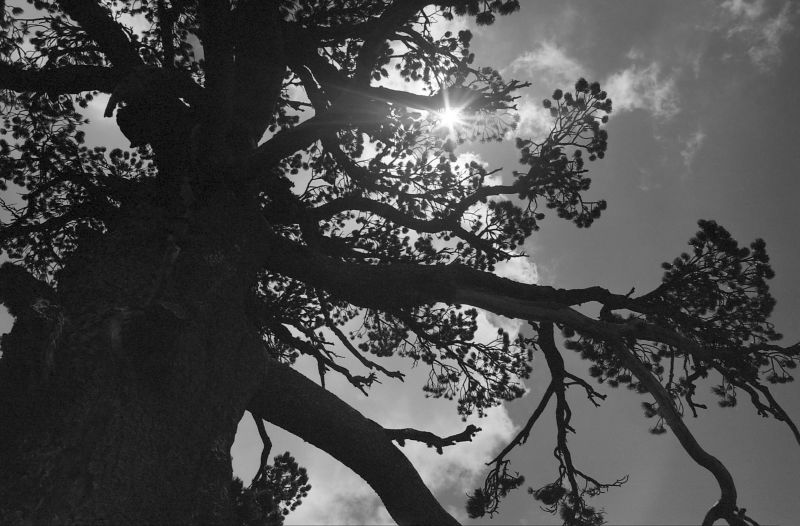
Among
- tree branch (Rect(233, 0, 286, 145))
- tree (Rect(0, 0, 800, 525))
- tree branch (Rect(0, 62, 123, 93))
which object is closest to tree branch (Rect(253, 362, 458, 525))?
tree (Rect(0, 0, 800, 525))

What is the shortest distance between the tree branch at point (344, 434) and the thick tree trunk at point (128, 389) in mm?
378

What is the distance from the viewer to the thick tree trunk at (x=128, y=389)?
127 inches

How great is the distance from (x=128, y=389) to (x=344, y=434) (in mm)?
1951

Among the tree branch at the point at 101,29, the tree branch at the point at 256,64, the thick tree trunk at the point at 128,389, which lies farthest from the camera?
the tree branch at the point at 256,64

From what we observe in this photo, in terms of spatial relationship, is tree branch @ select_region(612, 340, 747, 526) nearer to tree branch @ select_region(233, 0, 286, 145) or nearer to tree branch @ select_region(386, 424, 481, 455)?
tree branch @ select_region(386, 424, 481, 455)

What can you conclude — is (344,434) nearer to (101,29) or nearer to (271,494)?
(271,494)

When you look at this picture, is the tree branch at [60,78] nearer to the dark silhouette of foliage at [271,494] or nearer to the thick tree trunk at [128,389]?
the thick tree trunk at [128,389]

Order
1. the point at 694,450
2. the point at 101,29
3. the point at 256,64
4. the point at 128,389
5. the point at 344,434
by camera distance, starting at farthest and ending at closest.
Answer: the point at 256,64
the point at 101,29
the point at 344,434
the point at 694,450
the point at 128,389

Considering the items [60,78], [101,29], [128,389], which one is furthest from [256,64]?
[128,389]

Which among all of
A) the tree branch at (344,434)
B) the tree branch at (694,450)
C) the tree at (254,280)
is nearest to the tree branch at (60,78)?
the tree at (254,280)

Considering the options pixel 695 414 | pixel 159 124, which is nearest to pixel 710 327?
pixel 695 414

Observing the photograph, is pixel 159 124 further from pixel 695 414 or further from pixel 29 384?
pixel 695 414

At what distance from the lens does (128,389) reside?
3713 mm

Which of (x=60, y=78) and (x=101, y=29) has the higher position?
(x=101, y=29)
